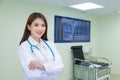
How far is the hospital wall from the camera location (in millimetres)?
3395

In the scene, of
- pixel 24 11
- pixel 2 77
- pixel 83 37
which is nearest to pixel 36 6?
pixel 24 11

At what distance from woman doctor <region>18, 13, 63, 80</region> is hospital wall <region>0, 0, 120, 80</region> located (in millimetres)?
2223

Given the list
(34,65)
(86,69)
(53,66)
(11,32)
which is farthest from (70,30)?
(34,65)

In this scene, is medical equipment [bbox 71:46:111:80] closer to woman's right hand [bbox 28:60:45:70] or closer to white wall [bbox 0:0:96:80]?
white wall [bbox 0:0:96:80]

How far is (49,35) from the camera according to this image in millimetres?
4367

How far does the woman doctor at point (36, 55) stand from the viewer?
1.21 metres

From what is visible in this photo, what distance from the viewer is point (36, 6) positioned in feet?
13.1

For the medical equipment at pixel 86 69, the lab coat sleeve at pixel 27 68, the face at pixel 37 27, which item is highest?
the face at pixel 37 27

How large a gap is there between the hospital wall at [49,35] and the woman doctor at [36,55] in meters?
2.22

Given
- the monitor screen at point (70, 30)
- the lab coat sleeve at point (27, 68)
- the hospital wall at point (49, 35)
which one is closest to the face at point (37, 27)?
the lab coat sleeve at point (27, 68)

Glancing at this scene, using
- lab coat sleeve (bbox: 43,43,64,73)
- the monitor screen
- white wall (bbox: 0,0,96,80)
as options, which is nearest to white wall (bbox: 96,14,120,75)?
the monitor screen

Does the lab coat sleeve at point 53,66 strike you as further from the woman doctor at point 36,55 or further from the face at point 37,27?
the face at point 37,27

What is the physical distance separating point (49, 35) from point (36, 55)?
3130 millimetres

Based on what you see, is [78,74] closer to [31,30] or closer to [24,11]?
[24,11]
